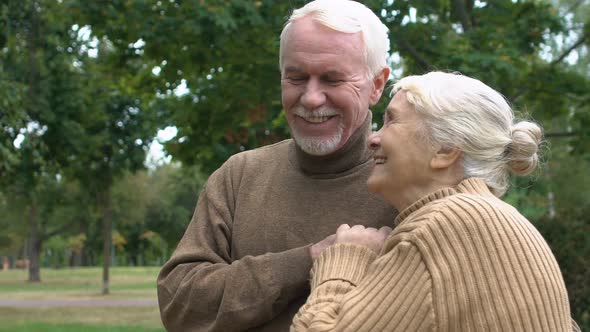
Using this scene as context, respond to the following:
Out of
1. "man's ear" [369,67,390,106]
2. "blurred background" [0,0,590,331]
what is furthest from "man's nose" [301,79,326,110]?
"blurred background" [0,0,590,331]

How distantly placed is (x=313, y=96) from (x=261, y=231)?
47cm

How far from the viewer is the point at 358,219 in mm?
2902

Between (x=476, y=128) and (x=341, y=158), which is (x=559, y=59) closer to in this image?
(x=341, y=158)

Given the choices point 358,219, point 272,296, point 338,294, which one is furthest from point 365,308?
point 358,219

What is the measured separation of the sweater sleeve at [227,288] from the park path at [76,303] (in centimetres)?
2156

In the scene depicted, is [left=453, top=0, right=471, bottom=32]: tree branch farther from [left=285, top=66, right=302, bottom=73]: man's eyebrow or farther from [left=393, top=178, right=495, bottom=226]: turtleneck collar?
[left=393, top=178, right=495, bottom=226]: turtleneck collar

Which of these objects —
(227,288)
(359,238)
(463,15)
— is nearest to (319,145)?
(359,238)

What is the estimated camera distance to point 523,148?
2525mm

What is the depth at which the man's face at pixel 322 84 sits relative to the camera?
2801 mm

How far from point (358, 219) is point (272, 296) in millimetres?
406

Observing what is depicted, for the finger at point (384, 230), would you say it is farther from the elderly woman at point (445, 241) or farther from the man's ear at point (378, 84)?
the man's ear at point (378, 84)

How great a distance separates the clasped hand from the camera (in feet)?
8.41

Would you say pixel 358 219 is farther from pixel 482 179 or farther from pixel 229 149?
pixel 229 149

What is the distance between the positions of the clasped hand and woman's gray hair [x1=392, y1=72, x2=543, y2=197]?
12.1 inches
